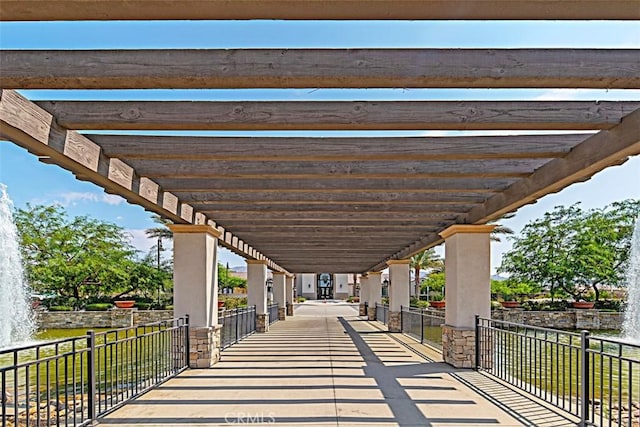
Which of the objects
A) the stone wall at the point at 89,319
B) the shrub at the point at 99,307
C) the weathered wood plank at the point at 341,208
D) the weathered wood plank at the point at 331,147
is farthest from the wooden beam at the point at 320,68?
the shrub at the point at 99,307

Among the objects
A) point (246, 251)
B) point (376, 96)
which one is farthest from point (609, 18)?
point (246, 251)

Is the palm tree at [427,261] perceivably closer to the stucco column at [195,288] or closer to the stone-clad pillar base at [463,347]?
the stone-clad pillar base at [463,347]

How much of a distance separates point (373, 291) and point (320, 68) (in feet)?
73.8

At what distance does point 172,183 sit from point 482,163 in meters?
3.88

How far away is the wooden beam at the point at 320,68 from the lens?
373 centimetres

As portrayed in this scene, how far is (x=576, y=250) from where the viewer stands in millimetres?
25859

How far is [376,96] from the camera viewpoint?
4969 mm

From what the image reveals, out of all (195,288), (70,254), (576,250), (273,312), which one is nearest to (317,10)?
(195,288)

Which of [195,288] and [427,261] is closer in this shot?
[195,288]

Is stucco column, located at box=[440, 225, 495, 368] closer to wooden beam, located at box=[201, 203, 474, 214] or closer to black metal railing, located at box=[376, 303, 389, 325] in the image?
wooden beam, located at box=[201, 203, 474, 214]

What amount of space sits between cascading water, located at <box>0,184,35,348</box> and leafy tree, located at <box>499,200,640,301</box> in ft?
70.0

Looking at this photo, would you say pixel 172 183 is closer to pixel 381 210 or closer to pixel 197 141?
pixel 197 141

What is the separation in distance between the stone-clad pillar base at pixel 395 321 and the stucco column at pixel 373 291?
6029 millimetres

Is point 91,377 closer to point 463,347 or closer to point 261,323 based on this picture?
point 463,347
